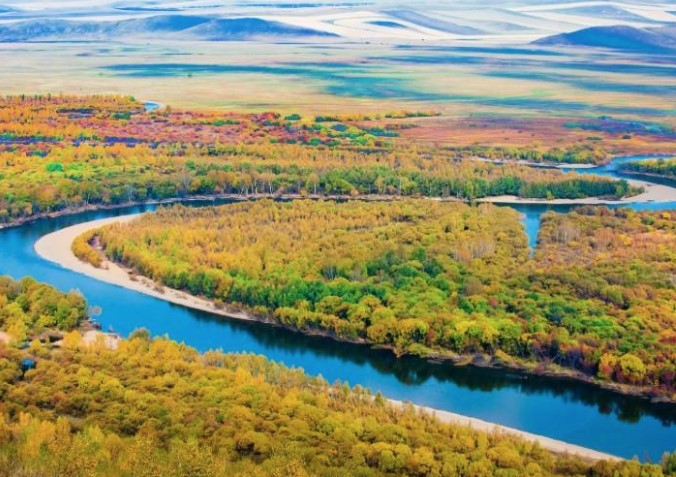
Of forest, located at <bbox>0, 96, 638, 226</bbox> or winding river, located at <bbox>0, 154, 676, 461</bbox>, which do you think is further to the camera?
forest, located at <bbox>0, 96, 638, 226</bbox>

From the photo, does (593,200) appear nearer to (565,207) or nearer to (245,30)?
(565,207)

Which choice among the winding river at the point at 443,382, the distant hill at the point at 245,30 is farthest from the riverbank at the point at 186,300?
the distant hill at the point at 245,30

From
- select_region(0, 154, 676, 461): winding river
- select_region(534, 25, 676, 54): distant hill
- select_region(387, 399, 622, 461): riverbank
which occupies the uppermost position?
select_region(534, 25, 676, 54): distant hill

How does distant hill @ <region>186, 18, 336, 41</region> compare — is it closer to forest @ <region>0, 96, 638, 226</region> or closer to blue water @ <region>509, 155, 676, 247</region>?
forest @ <region>0, 96, 638, 226</region>

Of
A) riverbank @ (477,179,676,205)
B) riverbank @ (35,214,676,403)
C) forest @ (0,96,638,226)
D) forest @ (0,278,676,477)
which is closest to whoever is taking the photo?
forest @ (0,278,676,477)

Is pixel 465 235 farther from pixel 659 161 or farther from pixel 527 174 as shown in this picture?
pixel 659 161

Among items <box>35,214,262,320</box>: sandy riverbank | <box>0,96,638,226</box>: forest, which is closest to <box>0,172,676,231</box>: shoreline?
<box>0,96,638,226</box>: forest

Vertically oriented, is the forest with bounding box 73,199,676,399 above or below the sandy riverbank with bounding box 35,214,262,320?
above

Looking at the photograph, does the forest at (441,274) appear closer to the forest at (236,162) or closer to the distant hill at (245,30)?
the forest at (236,162)
